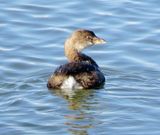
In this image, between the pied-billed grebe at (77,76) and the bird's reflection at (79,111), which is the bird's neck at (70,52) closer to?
the pied-billed grebe at (77,76)

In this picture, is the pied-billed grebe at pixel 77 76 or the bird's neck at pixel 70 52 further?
the bird's neck at pixel 70 52

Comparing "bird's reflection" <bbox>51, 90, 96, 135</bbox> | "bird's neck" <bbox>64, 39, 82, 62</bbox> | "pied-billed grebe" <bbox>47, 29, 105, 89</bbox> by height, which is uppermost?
"bird's neck" <bbox>64, 39, 82, 62</bbox>

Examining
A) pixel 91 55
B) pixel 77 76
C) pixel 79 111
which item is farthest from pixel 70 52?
pixel 79 111

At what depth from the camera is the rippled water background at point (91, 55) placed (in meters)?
13.0

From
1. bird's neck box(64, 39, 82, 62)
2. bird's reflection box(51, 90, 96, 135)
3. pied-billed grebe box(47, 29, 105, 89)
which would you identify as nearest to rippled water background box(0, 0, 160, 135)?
bird's reflection box(51, 90, 96, 135)

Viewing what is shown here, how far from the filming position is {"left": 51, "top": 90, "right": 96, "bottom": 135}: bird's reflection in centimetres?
1275

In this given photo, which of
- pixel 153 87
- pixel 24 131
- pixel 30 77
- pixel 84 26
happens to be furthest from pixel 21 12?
pixel 24 131

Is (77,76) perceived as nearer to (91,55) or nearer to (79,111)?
(79,111)

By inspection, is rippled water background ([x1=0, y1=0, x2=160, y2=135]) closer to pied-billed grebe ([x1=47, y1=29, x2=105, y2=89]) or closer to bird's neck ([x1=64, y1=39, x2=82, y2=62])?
pied-billed grebe ([x1=47, y1=29, x2=105, y2=89])

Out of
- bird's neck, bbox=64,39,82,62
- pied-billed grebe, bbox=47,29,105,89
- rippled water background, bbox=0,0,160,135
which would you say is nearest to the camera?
rippled water background, bbox=0,0,160,135

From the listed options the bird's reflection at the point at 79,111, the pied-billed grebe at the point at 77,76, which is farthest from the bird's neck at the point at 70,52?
the bird's reflection at the point at 79,111

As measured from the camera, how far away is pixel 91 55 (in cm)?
1714

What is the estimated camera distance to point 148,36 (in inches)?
702

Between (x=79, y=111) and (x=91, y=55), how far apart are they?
360 cm
